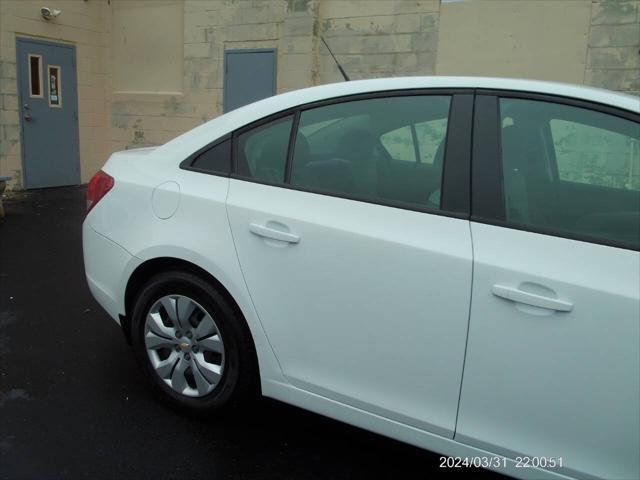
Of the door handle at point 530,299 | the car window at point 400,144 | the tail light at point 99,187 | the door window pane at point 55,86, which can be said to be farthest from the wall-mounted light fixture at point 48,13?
the door handle at point 530,299

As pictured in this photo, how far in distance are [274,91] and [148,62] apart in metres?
2.74

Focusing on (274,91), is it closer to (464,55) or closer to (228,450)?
(464,55)

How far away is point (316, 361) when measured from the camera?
2.34 m

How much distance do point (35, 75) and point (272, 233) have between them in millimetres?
8635

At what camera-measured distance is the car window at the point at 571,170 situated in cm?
197

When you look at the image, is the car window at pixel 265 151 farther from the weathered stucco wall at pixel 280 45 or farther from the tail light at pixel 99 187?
the weathered stucco wall at pixel 280 45

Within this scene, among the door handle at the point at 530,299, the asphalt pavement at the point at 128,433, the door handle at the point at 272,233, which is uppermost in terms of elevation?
the door handle at the point at 272,233

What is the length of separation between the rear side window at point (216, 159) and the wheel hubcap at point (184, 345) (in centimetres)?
62

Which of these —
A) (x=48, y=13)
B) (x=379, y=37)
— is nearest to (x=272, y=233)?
(x=379, y=37)

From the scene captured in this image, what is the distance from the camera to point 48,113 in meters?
9.48

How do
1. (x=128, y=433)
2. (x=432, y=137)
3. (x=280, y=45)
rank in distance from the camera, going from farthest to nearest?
1. (x=280, y=45)
2. (x=128, y=433)
3. (x=432, y=137)

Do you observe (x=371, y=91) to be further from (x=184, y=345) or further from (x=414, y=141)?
(x=184, y=345)

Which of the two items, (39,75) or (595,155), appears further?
(39,75)

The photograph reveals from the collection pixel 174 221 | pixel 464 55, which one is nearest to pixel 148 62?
pixel 464 55
